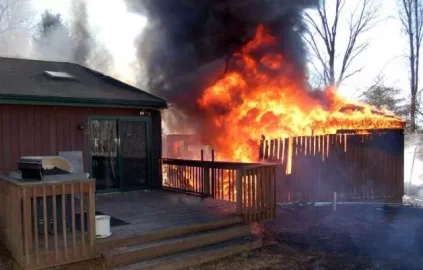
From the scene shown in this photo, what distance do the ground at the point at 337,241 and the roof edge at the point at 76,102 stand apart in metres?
2.95

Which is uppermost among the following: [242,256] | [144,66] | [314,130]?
[144,66]

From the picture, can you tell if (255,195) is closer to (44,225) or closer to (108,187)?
(44,225)

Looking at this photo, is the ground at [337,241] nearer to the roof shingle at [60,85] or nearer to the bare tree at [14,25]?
the roof shingle at [60,85]

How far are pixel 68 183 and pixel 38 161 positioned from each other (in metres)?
0.60

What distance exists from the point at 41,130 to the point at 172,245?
386 cm

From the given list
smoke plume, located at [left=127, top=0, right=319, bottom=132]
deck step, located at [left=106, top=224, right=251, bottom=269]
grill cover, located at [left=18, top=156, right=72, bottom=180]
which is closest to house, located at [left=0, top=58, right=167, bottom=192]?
grill cover, located at [left=18, top=156, right=72, bottom=180]

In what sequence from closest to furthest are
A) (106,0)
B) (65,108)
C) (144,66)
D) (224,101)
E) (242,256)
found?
(242,256) < (65,108) < (224,101) < (144,66) < (106,0)

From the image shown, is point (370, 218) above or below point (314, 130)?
below

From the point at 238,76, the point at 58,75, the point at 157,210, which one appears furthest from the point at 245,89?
the point at 157,210

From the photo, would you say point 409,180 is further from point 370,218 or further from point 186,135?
point 186,135

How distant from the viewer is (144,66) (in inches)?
553

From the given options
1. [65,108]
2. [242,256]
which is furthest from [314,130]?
[65,108]

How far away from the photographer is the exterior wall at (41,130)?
688 cm

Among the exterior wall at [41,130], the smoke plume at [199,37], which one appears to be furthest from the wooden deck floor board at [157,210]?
the smoke plume at [199,37]
